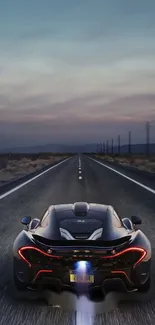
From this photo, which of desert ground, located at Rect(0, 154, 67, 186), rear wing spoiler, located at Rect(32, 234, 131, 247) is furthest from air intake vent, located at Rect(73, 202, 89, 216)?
desert ground, located at Rect(0, 154, 67, 186)

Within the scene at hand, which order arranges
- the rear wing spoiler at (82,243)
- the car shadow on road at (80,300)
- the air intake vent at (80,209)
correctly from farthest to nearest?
the air intake vent at (80,209) → the car shadow on road at (80,300) → the rear wing spoiler at (82,243)

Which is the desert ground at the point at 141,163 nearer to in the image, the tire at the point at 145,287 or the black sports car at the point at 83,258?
the tire at the point at 145,287

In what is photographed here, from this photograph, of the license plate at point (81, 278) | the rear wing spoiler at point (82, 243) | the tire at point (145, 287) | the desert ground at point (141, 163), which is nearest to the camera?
the license plate at point (81, 278)

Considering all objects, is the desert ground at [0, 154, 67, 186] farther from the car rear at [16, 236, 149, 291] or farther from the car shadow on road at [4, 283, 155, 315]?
the car rear at [16, 236, 149, 291]

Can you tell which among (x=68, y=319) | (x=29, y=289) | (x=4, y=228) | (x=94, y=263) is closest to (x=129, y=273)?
(x=94, y=263)

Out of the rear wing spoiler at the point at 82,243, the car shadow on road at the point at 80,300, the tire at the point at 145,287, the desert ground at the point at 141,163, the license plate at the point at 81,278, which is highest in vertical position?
the rear wing spoiler at the point at 82,243

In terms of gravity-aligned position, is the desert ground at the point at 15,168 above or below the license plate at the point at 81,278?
below

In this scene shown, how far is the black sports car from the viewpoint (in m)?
5.00

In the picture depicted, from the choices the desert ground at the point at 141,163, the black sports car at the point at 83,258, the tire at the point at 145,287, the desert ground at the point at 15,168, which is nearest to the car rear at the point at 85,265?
the black sports car at the point at 83,258

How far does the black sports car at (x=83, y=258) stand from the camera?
5.00m

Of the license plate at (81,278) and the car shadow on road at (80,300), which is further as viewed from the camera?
the car shadow on road at (80,300)

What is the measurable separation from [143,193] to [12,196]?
543 cm

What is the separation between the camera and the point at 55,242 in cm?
517

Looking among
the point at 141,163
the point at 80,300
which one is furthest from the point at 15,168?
the point at 80,300
